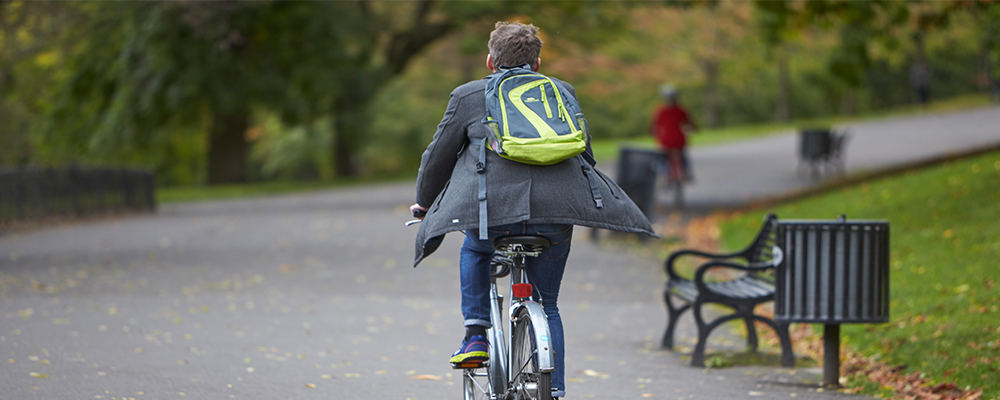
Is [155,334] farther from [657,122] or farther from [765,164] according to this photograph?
[765,164]

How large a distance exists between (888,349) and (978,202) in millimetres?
5030

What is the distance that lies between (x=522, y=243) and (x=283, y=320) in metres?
4.66

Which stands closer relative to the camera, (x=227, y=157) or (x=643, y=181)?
(x=643, y=181)

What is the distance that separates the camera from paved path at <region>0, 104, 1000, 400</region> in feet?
18.4

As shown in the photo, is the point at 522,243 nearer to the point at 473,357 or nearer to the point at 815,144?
the point at 473,357

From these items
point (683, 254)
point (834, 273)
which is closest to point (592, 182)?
point (834, 273)

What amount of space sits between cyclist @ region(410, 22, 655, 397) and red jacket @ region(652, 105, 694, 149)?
12.1m

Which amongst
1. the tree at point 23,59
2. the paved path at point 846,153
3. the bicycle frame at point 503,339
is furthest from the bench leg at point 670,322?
the tree at point 23,59

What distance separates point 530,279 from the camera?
157 inches

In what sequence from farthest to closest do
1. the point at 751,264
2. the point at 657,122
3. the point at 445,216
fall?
the point at 657,122 < the point at 751,264 < the point at 445,216

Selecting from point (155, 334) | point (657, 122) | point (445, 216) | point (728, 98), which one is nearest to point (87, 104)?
point (657, 122)

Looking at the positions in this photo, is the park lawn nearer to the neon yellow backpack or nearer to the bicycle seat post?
the bicycle seat post

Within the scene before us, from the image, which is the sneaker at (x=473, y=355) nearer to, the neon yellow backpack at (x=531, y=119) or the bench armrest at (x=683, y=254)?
the neon yellow backpack at (x=531, y=119)

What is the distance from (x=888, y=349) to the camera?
21.1 feet
